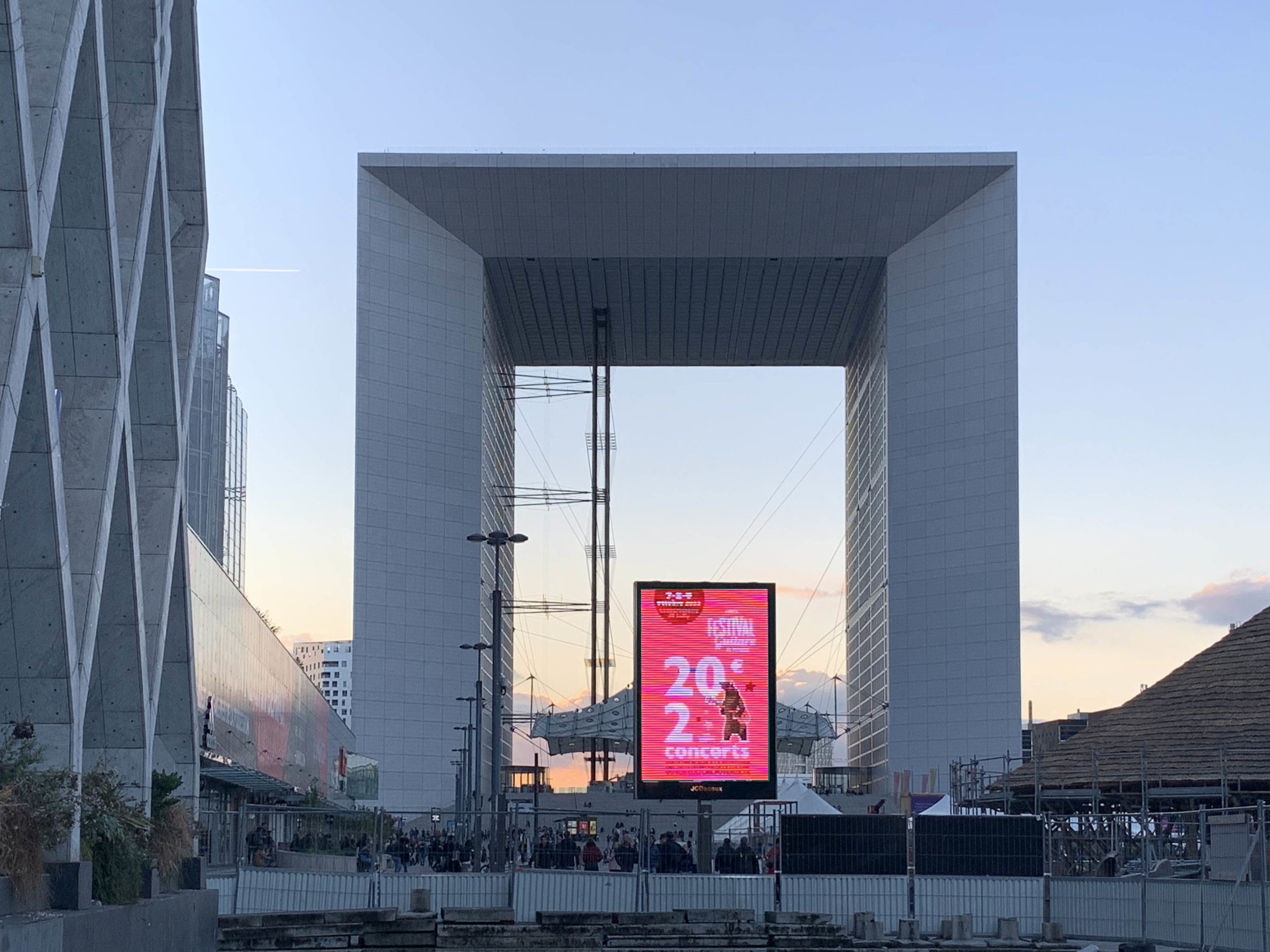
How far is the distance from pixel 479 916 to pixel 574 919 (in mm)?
1618

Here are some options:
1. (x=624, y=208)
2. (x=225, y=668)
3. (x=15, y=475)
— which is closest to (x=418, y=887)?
(x=15, y=475)

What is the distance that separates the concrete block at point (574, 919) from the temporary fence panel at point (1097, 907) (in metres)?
8.23

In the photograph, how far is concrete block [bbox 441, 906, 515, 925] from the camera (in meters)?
26.6

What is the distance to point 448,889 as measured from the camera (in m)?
30.0

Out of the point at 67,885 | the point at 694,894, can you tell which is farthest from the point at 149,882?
the point at 694,894

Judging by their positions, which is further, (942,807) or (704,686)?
(942,807)

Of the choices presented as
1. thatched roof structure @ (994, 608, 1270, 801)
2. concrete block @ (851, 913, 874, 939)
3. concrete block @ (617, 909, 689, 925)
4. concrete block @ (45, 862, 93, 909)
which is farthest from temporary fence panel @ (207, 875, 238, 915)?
thatched roof structure @ (994, 608, 1270, 801)

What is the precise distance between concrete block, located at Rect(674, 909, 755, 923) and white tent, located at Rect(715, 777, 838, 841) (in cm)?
331

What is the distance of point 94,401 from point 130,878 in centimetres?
737

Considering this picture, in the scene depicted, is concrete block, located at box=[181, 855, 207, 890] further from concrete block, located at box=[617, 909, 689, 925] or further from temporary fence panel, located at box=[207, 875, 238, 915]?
concrete block, located at box=[617, 909, 689, 925]

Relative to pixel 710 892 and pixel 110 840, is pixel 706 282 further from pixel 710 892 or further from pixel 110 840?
pixel 110 840

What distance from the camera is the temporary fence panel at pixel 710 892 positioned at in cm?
2975

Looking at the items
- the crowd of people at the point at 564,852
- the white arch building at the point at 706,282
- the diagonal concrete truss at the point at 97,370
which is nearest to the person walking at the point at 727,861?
the crowd of people at the point at 564,852

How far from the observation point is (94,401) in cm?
2280
